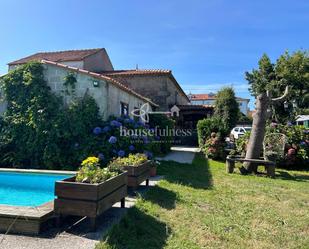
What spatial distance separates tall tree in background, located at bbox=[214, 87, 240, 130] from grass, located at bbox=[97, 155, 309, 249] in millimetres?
8221

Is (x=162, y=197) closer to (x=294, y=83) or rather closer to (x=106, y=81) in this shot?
(x=106, y=81)

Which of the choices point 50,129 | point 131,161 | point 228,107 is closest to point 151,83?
point 228,107

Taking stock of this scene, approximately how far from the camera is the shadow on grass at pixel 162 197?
6.06 meters

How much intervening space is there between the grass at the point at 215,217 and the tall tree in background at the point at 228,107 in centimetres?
822

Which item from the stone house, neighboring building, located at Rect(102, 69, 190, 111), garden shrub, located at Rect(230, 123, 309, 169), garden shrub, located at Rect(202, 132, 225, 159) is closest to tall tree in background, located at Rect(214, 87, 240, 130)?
garden shrub, located at Rect(202, 132, 225, 159)

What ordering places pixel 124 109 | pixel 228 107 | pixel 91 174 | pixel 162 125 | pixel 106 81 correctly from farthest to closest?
1. pixel 162 125
2. pixel 228 107
3. pixel 124 109
4. pixel 106 81
5. pixel 91 174

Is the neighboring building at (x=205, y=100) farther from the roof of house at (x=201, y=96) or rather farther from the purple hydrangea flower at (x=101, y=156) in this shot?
the purple hydrangea flower at (x=101, y=156)

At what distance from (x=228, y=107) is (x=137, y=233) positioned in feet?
45.7

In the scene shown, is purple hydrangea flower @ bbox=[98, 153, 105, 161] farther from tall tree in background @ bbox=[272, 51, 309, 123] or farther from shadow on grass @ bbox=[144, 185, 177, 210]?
tall tree in background @ bbox=[272, 51, 309, 123]

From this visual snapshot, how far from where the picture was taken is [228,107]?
17.0m

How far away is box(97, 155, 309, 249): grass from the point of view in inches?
165

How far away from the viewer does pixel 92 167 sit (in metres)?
4.85

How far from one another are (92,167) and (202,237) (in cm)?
223

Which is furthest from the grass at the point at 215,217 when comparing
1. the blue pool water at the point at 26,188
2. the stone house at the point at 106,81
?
the stone house at the point at 106,81
